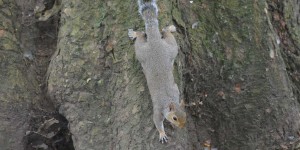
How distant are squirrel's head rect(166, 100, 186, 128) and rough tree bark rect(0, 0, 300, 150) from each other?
10 centimetres

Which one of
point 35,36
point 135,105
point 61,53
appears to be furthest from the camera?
point 35,36

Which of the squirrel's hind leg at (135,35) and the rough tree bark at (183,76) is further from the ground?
the squirrel's hind leg at (135,35)

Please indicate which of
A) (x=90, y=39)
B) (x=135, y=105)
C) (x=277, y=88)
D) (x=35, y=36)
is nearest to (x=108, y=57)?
(x=90, y=39)

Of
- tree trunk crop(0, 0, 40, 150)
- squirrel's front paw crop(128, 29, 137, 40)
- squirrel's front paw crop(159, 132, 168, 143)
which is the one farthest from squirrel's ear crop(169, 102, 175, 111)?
tree trunk crop(0, 0, 40, 150)

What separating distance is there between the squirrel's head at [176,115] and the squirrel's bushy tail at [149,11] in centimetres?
A: 77

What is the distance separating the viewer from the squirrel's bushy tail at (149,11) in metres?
4.61

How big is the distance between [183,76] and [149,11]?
2.39ft

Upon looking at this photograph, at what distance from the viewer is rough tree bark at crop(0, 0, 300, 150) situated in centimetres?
460

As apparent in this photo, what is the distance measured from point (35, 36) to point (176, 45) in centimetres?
149

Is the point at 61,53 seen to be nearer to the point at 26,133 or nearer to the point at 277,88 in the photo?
the point at 26,133

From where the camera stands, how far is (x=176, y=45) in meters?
4.72

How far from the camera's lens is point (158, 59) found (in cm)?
470

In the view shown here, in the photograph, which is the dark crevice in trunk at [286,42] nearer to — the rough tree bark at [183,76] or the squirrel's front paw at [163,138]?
the rough tree bark at [183,76]

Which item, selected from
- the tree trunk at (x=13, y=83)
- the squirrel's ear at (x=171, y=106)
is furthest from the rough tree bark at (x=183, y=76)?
the squirrel's ear at (x=171, y=106)
